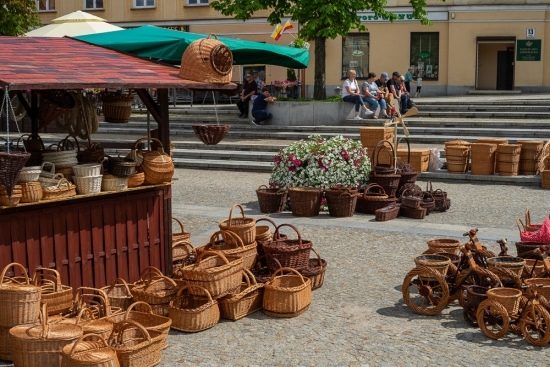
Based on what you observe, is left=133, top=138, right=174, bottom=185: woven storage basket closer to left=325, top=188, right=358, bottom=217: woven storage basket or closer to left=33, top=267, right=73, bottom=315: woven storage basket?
left=33, top=267, right=73, bottom=315: woven storage basket

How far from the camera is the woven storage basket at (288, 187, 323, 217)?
12.5 metres

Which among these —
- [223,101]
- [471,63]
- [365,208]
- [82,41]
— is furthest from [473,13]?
[82,41]

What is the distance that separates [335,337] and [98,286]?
8.06ft

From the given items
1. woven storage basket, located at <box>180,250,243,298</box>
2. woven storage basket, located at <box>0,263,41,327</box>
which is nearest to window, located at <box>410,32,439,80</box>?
woven storage basket, located at <box>180,250,243,298</box>

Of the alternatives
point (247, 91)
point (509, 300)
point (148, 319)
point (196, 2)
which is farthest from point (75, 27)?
point (196, 2)

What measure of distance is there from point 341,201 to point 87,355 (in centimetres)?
700

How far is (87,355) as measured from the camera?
585 cm

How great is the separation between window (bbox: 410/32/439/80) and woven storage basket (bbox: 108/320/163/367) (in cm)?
2884

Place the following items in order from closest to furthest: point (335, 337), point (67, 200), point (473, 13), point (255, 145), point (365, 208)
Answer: point (335, 337) < point (67, 200) < point (365, 208) < point (255, 145) < point (473, 13)

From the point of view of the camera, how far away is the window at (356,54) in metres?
34.8

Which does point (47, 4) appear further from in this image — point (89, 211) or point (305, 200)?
point (89, 211)

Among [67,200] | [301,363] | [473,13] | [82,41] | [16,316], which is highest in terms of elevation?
[473,13]

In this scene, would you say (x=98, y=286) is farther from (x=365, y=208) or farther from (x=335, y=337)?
(x=365, y=208)

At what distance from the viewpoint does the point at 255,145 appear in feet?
66.2
